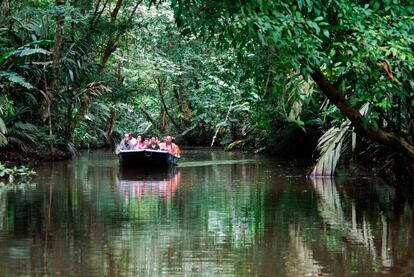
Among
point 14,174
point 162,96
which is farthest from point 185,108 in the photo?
point 14,174

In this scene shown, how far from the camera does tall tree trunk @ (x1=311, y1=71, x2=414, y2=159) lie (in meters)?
13.1

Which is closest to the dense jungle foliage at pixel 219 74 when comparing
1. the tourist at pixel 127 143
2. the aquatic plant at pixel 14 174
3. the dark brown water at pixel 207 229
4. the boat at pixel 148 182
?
the dark brown water at pixel 207 229

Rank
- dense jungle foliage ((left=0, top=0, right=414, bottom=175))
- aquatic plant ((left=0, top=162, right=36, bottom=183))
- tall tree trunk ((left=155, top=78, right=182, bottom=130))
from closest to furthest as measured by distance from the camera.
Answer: dense jungle foliage ((left=0, top=0, right=414, bottom=175)) < aquatic plant ((left=0, top=162, right=36, bottom=183)) < tall tree trunk ((left=155, top=78, right=182, bottom=130))

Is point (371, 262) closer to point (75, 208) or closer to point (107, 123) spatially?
point (75, 208)

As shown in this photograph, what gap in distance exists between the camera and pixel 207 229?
1135 cm

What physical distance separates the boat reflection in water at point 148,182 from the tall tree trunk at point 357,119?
4.80 meters

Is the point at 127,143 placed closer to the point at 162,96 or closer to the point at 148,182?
the point at 148,182

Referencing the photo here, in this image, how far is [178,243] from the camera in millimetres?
10016

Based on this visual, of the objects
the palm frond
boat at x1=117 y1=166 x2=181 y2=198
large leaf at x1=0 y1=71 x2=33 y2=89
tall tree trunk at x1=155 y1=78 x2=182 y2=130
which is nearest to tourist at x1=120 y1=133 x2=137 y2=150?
boat at x1=117 y1=166 x2=181 y2=198

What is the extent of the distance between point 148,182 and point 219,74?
9.00 m

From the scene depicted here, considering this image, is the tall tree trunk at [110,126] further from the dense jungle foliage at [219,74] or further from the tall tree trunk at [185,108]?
the tall tree trunk at [185,108]

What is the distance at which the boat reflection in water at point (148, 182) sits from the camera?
57.2 ft

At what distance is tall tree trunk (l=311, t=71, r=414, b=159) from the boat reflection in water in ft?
15.8

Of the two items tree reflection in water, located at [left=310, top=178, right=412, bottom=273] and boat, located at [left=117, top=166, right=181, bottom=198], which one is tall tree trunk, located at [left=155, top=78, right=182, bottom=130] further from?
tree reflection in water, located at [left=310, top=178, right=412, bottom=273]
